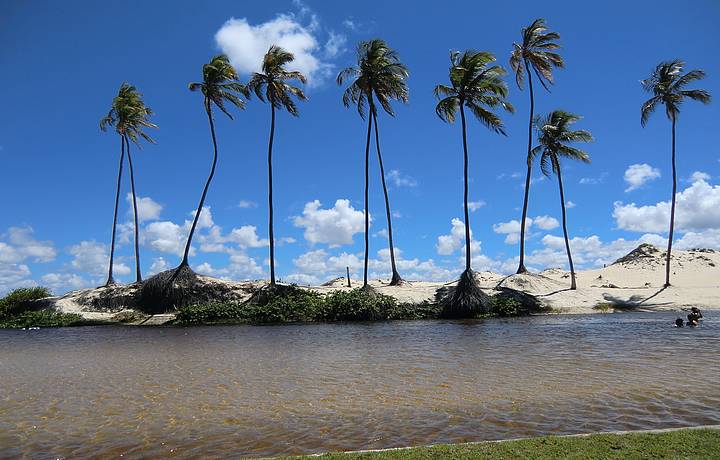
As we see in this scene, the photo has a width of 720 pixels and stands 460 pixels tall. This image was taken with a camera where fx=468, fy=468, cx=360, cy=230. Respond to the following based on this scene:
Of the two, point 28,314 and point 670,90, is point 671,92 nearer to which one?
point 670,90

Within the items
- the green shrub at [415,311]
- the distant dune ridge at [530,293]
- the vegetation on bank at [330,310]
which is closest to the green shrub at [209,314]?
the vegetation on bank at [330,310]

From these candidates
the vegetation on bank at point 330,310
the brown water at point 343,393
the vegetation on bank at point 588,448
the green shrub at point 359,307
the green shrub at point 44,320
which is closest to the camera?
the vegetation on bank at point 588,448

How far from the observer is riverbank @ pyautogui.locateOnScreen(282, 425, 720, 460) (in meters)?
5.25

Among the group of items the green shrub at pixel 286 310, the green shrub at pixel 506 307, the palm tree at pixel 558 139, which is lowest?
the green shrub at pixel 506 307

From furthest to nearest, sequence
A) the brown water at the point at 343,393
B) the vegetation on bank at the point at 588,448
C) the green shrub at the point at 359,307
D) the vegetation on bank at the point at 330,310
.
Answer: the vegetation on bank at the point at 330,310, the green shrub at the point at 359,307, the brown water at the point at 343,393, the vegetation on bank at the point at 588,448

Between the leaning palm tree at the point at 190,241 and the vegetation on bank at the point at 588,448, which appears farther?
the leaning palm tree at the point at 190,241

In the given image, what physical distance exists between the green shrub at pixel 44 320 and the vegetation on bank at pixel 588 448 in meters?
34.5

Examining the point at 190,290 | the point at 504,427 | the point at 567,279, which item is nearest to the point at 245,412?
the point at 504,427

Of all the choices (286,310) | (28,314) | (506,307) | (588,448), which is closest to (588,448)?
(588,448)

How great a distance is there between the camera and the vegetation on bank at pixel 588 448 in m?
5.25

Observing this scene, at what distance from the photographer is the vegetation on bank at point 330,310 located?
31984 mm

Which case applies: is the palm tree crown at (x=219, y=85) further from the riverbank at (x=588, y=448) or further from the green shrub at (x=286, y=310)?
the riverbank at (x=588, y=448)

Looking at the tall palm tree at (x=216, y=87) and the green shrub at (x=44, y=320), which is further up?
the tall palm tree at (x=216, y=87)

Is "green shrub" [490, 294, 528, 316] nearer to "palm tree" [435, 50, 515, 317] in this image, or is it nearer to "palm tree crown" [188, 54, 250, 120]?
"palm tree" [435, 50, 515, 317]
